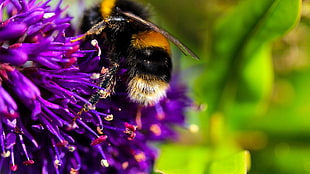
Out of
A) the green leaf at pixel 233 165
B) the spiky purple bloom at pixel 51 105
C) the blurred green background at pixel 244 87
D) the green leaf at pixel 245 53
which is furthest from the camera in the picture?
the blurred green background at pixel 244 87

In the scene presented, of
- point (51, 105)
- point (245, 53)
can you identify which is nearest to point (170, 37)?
point (51, 105)

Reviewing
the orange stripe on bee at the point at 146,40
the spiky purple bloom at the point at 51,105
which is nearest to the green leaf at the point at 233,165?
the spiky purple bloom at the point at 51,105

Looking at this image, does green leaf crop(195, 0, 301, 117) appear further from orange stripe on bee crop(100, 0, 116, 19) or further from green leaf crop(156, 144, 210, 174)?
orange stripe on bee crop(100, 0, 116, 19)

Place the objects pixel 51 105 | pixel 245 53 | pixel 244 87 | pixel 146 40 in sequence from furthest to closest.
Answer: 1. pixel 244 87
2. pixel 245 53
3. pixel 146 40
4. pixel 51 105

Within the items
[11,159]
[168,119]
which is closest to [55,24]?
[11,159]

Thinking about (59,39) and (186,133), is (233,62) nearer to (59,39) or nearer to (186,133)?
(186,133)

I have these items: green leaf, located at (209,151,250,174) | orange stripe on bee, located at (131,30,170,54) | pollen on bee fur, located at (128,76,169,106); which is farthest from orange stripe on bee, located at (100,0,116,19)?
green leaf, located at (209,151,250,174)

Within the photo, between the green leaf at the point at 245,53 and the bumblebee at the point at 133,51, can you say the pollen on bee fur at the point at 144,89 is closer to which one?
the bumblebee at the point at 133,51

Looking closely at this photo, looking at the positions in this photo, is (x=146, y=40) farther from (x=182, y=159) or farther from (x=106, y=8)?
(x=182, y=159)
